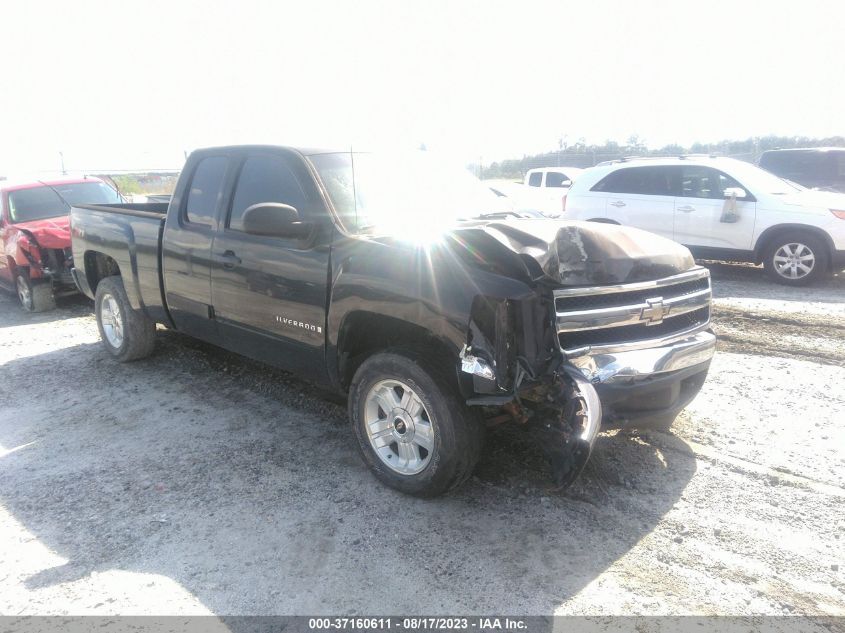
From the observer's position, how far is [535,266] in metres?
3.22

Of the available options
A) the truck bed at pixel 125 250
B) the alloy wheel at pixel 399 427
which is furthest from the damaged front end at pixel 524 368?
the truck bed at pixel 125 250

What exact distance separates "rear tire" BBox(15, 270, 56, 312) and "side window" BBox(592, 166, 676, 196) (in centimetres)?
860

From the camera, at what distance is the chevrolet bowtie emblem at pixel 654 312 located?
3482mm

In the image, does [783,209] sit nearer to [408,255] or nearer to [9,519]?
[408,255]

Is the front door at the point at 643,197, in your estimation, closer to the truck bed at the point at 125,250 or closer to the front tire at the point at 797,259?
the front tire at the point at 797,259

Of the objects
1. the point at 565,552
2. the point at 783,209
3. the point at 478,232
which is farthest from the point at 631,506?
the point at 783,209

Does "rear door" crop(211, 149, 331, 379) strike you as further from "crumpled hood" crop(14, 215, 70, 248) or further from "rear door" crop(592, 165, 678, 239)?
"rear door" crop(592, 165, 678, 239)

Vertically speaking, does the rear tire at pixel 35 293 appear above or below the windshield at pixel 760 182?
below

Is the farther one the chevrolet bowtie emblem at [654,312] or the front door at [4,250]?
the front door at [4,250]

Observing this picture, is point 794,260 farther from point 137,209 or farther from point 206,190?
point 137,209

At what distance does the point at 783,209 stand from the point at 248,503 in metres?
8.82

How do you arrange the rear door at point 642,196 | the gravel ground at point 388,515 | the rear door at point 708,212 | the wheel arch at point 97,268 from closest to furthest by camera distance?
the gravel ground at point 388,515
the wheel arch at point 97,268
the rear door at point 708,212
the rear door at point 642,196

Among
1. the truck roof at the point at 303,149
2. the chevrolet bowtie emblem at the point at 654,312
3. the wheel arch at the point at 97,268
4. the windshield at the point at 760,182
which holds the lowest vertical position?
the wheel arch at the point at 97,268

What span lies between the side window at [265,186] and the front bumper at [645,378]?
214cm
